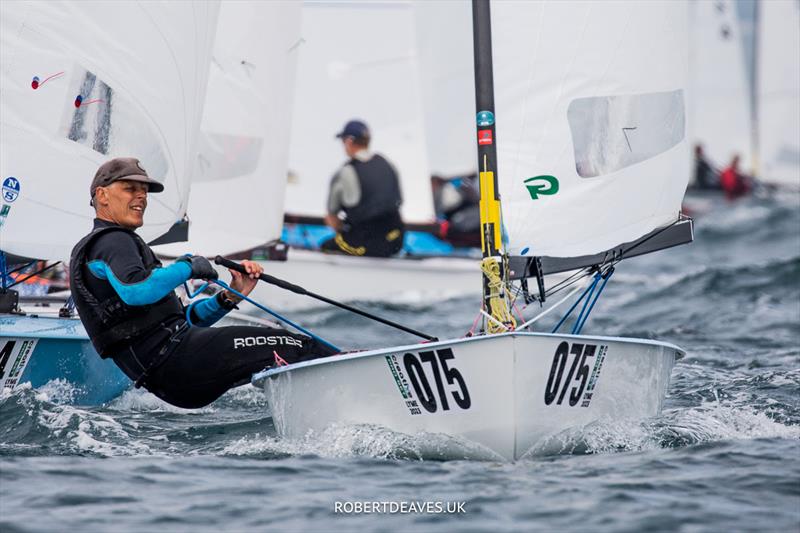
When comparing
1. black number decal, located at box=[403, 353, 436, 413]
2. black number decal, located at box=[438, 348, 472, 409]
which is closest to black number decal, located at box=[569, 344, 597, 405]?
black number decal, located at box=[438, 348, 472, 409]

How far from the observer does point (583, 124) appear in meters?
5.45

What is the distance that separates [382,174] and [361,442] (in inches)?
246

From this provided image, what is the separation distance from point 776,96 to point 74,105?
1954 cm

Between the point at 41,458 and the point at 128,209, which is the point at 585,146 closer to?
the point at 128,209

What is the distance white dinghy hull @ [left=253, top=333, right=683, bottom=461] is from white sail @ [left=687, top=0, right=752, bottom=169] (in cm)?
2224

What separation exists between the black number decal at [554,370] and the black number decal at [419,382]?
41cm

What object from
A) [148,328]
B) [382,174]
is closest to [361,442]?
[148,328]

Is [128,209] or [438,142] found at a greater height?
[438,142]

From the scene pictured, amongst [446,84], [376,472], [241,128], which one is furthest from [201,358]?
→ [446,84]

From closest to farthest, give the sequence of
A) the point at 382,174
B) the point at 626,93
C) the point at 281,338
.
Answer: the point at 281,338
the point at 626,93
the point at 382,174

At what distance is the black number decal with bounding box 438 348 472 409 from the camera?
4539 mm

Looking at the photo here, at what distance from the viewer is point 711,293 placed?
11.4m

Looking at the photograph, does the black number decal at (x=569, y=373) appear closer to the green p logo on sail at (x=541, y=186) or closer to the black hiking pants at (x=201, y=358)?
the green p logo on sail at (x=541, y=186)

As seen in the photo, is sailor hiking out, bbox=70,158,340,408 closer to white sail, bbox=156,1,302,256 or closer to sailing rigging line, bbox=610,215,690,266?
sailing rigging line, bbox=610,215,690,266
